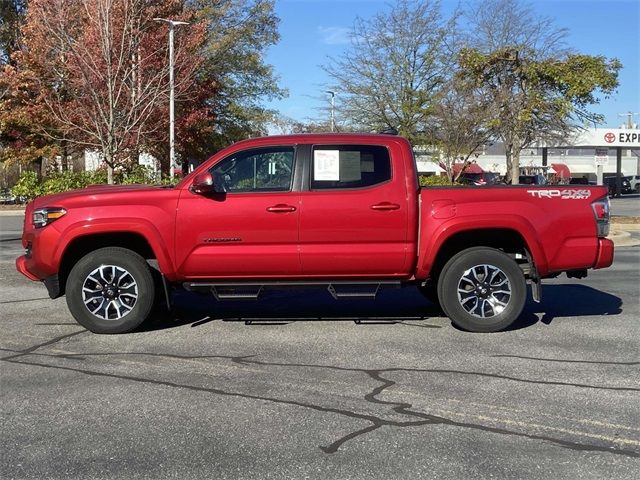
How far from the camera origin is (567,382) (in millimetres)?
5289

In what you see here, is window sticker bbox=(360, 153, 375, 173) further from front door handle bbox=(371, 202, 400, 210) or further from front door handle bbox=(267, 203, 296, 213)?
front door handle bbox=(267, 203, 296, 213)

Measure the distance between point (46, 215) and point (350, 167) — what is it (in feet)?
9.88

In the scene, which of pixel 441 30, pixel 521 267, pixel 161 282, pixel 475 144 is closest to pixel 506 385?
pixel 521 267

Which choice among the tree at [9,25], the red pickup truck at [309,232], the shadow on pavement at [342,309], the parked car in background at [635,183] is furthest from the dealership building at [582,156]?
the red pickup truck at [309,232]

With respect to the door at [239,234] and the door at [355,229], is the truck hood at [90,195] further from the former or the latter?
the door at [355,229]

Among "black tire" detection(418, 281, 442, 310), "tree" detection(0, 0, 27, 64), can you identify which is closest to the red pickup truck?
"black tire" detection(418, 281, 442, 310)

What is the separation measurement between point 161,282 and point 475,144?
66.5 feet

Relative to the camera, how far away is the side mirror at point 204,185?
6516 mm

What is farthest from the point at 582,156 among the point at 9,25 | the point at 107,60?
the point at 107,60

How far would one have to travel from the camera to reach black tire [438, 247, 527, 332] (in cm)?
679

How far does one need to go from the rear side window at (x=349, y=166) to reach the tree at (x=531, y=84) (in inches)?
588

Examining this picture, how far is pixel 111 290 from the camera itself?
679 centimetres

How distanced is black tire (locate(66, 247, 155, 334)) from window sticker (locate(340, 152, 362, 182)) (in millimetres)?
2146

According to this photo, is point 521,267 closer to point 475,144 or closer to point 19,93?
point 475,144
